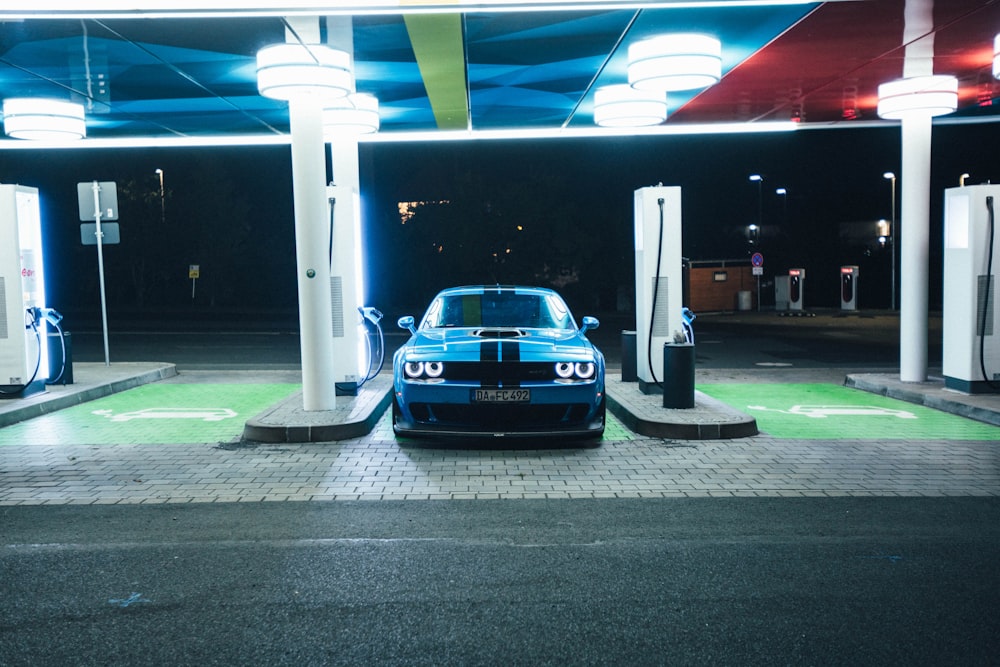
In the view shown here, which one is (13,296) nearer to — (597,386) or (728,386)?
(597,386)

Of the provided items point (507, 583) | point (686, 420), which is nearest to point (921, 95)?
point (686, 420)

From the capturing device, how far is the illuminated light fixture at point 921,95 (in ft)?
38.3

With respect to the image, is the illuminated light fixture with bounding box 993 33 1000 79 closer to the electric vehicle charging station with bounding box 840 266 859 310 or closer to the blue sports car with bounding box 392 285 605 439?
the blue sports car with bounding box 392 285 605 439

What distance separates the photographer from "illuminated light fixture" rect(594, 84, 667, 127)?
1257 centimetres

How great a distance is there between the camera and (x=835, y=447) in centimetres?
806

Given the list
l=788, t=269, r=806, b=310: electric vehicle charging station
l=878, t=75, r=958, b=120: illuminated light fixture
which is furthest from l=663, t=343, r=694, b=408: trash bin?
l=788, t=269, r=806, b=310: electric vehicle charging station

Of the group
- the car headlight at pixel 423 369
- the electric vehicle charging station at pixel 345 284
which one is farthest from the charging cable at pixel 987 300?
the electric vehicle charging station at pixel 345 284

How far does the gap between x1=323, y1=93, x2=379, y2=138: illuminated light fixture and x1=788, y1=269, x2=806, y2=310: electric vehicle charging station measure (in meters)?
28.0

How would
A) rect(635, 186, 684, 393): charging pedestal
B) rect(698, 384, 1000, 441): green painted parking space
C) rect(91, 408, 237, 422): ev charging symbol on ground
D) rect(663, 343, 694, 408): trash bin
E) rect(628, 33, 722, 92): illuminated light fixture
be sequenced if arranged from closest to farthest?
rect(698, 384, 1000, 441): green painted parking space, rect(663, 343, 694, 408): trash bin, rect(628, 33, 722, 92): illuminated light fixture, rect(91, 408, 237, 422): ev charging symbol on ground, rect(635, 186, 684, 393): charging pedestal

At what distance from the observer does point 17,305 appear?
10844mm

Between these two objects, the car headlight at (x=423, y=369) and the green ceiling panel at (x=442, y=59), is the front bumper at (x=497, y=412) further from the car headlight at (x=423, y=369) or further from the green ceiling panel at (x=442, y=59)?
the green ceiling panel at (x=442, y=59)

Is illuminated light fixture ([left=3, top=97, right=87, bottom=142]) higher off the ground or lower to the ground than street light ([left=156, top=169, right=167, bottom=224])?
lower

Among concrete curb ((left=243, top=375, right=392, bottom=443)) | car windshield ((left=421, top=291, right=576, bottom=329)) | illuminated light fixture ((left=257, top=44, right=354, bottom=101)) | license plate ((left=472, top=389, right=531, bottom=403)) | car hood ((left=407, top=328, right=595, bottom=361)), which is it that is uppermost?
illuminated light fixture ((left=257, top=44, right=354, bottom=101))

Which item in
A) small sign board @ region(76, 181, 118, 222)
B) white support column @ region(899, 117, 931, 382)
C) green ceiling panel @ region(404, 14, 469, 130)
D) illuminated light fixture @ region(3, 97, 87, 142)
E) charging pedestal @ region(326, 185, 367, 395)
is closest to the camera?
green ceiling panel @ region(404, 14, 469, 130)
